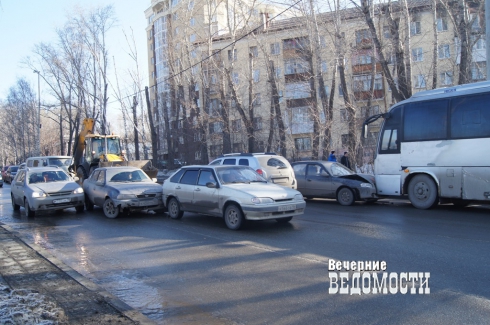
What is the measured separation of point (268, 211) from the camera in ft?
31.5

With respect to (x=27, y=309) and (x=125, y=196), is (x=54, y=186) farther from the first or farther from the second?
(x=27, y=309)

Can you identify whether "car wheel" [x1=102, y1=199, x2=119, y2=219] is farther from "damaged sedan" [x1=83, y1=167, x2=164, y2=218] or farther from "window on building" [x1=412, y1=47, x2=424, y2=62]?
"window on building" [x1=412, y1=47, x2=424, y2=62]

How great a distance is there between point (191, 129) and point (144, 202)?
29.1 meters

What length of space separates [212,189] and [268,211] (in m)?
1.78

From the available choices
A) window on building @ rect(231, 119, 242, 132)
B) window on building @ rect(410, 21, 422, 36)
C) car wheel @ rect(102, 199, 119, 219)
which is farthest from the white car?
window on building @ rect(410, 21, 422, 36)

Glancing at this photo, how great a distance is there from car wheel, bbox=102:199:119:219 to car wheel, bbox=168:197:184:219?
1688 millimetres

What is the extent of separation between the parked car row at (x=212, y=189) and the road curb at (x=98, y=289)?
3.83 meters

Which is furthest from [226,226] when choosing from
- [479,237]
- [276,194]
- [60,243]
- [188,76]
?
[188,76]

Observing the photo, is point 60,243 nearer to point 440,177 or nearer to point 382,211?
point 382,211

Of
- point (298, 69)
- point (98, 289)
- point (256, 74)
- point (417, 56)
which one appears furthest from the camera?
point (256, 74)

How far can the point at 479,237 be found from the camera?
8555 millimetres

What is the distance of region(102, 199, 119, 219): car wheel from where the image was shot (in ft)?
42.1

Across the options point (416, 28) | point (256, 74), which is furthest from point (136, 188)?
point (416, 28)

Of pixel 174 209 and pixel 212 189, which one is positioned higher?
pixel 212 189
